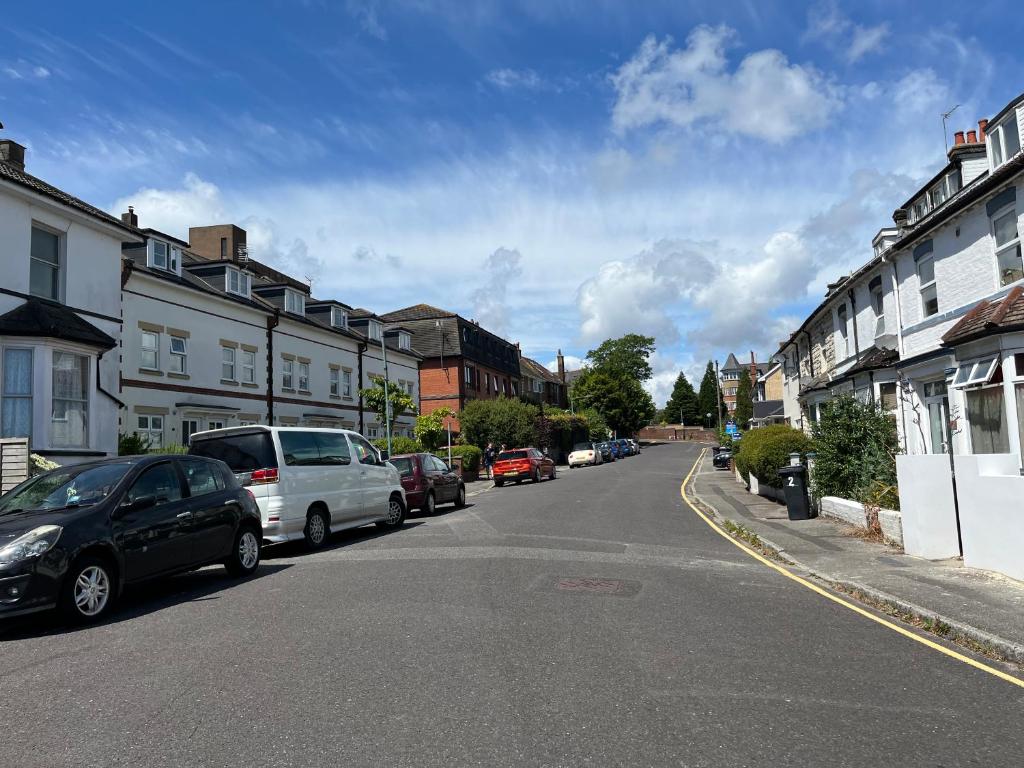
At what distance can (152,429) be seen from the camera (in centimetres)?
2502

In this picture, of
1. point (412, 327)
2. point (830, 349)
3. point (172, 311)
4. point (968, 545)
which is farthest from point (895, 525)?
point (412, 327)

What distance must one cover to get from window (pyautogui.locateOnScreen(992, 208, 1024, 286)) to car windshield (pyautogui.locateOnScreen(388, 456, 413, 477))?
13070mm

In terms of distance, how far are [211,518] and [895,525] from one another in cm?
993

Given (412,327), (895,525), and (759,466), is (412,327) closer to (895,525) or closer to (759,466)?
(759,466)

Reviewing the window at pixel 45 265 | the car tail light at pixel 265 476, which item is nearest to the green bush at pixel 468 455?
the window at pixel 45 265

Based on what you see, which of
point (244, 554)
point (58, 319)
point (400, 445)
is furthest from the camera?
point (400, 445)

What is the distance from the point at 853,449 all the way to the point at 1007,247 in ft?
15.5

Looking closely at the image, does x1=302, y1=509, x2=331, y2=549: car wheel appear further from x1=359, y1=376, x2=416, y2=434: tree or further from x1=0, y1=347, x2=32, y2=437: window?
x1=359, y1=376, x2=416, y2=434: tree

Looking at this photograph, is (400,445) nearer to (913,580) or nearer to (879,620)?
(913,580)

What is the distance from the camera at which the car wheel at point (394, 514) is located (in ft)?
52.1

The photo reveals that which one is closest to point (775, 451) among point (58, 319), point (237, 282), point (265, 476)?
point (265, 476)

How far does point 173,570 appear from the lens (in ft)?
29.2

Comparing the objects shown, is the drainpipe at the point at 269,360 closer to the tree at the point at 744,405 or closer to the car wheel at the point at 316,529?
the car wheel at the point at 316,529

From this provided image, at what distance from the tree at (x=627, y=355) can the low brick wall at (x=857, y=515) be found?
89.8 meters
